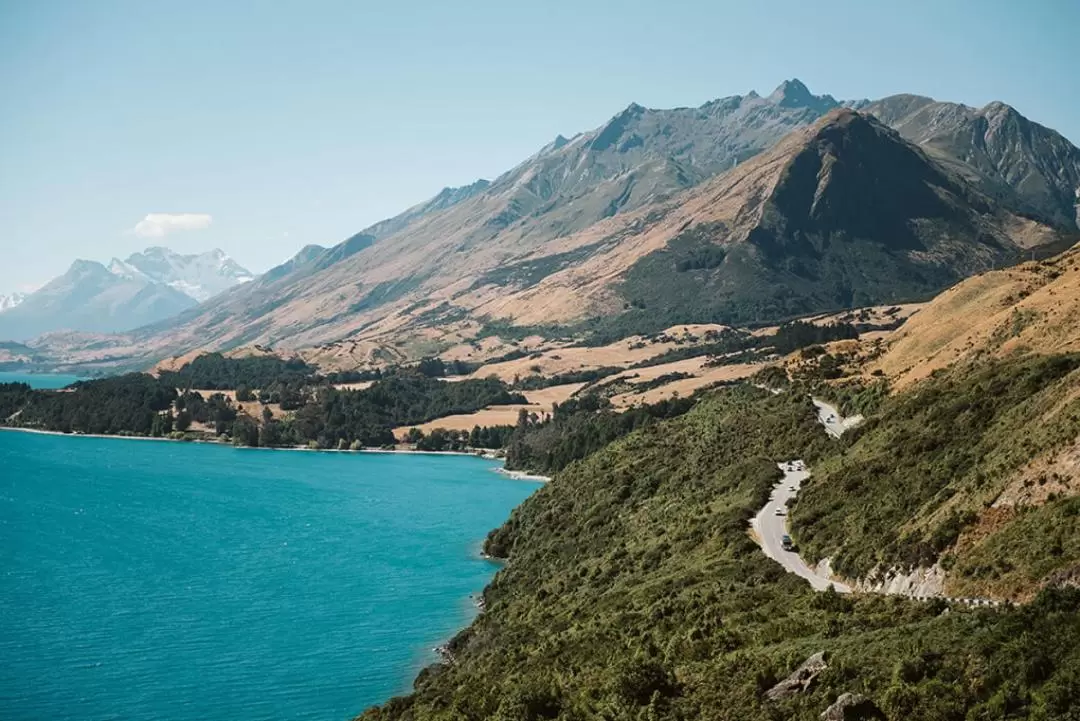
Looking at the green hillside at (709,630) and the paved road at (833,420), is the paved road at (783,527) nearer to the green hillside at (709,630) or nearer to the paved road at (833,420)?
the green hillside at (709,630)

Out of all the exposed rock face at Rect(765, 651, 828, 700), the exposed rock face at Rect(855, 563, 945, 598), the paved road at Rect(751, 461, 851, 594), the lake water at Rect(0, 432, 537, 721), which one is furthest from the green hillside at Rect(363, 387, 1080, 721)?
the lake water at Rect(0, 432, 537, 721)

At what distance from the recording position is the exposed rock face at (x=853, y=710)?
32125 millimetres

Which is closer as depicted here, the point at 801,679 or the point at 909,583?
the point at 801,679

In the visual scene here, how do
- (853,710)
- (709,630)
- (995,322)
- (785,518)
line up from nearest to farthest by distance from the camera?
1. (853,710)
2. (709,630)
3. (785,518)
4. (995,322)

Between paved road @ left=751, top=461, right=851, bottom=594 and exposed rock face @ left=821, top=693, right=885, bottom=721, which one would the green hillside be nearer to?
exposed rock face @ left=821, top=693, right=885, bottom=721

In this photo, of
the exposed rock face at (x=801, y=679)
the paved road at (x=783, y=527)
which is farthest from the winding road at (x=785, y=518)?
the exposed rock face at (x=801, y=679)

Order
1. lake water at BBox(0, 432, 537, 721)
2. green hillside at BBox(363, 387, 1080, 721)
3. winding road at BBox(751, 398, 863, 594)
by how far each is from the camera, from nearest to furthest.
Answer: green hillside at BBox(363, 387, 1080, 721) < winding road at BBox(751, 398, 863, 594) < lake water at BBox(0, 432, 537, 721)

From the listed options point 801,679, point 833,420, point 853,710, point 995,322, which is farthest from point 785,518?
point 853,710

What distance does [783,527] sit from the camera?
71.4m

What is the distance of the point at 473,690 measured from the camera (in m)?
53.5

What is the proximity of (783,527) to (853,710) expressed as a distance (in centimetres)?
3973

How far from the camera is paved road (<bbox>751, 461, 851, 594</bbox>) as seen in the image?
5844cm

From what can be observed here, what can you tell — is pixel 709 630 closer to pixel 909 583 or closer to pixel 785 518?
pixel 909 583

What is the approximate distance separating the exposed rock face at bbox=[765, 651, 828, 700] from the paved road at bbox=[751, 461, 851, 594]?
710 inches
